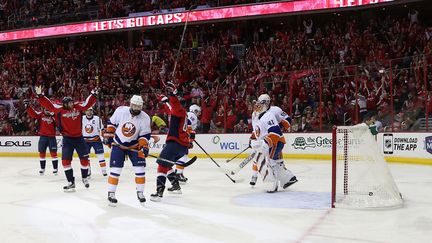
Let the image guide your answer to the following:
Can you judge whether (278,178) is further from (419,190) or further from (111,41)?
(111,41)

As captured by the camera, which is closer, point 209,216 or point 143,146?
point 209,216

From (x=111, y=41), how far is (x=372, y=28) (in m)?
11.7

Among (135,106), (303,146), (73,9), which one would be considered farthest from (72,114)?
(73,9)

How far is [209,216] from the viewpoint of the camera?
20.5ft

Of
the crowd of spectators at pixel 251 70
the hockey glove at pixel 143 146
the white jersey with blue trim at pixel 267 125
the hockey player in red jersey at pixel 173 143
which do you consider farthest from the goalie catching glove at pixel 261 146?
the crowd of spectators at pixel 251 70

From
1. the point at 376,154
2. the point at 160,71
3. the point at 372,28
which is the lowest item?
the point at 376,154

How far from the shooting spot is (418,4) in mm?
17891

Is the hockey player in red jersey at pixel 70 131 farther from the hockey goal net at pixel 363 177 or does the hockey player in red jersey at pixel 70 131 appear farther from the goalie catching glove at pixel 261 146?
the hockey goal net at pixel 363 177

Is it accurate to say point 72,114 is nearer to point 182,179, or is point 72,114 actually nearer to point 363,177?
point 182,179

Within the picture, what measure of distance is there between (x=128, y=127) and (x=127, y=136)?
120mm

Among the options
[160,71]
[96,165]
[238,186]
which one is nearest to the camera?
[238,186]

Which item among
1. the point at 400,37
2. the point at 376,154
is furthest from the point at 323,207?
the point at 400,37

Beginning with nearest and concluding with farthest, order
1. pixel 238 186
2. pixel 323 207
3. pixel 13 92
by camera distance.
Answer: pixel 323 207 < pixel 238 186 < pixel 13 92

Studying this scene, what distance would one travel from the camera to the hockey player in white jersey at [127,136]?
6.96m
